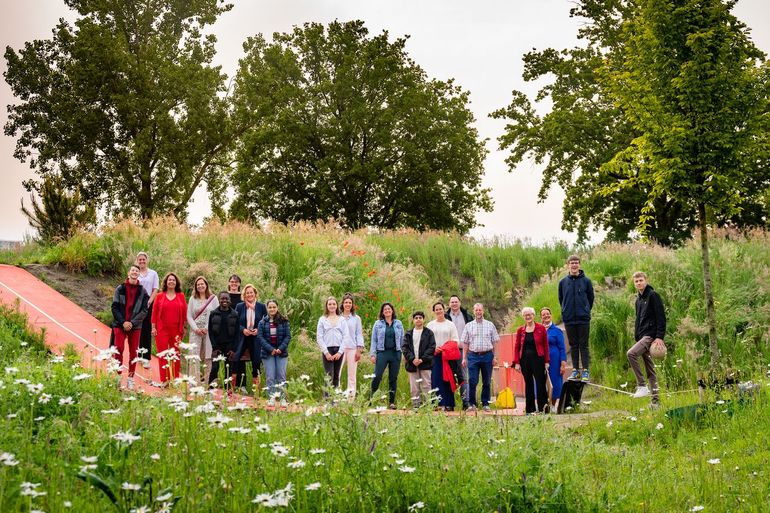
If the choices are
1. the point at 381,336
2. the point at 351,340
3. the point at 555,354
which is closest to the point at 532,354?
the point at 555,354

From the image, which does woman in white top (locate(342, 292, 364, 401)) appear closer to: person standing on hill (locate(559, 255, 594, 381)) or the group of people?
the group of people

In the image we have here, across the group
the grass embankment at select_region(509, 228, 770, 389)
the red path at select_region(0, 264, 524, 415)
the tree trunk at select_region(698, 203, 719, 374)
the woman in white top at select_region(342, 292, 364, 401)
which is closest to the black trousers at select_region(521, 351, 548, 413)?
the red path at select_region(0, 264, 524, 415)

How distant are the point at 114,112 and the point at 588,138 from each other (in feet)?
67.7

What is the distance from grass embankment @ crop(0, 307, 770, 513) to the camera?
4.46 meters

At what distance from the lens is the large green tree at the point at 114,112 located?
3316 cm

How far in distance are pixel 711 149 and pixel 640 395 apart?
3.99 meters

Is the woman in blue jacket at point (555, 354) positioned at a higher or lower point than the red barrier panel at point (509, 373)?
higher

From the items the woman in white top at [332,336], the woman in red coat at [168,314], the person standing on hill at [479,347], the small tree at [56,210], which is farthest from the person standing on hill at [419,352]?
the small tree at [56,210]

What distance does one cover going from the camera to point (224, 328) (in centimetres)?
1188

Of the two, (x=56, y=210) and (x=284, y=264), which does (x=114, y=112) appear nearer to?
(x=56, y=210)

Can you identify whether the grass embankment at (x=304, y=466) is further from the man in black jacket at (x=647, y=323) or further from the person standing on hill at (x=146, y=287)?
the person standing on hill at (x=146, y=287)

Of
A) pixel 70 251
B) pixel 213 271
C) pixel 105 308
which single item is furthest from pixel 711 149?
pixel 70 251

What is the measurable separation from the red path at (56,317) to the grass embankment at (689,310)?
2.19 m

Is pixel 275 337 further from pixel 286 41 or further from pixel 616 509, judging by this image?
pixel 286 41
